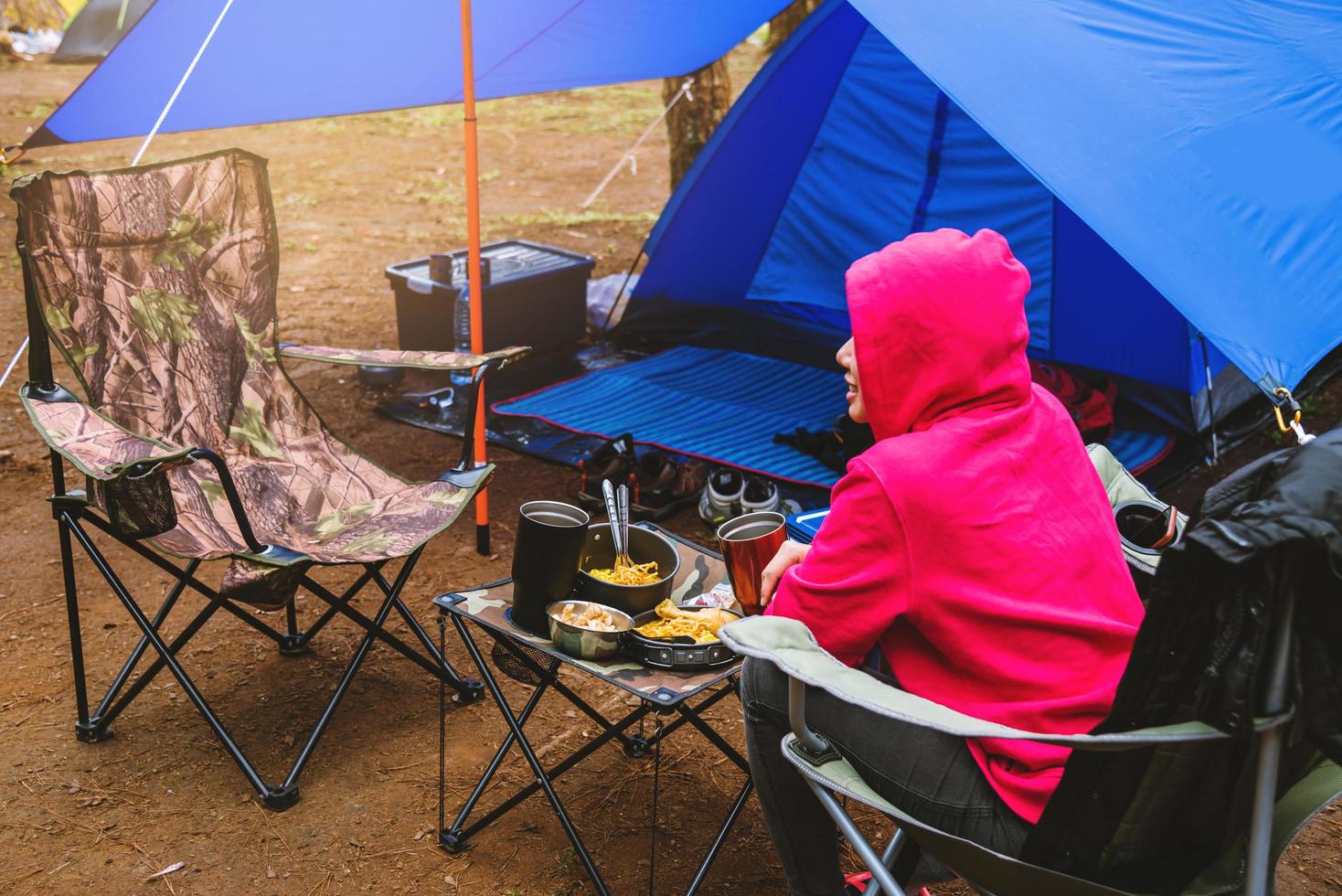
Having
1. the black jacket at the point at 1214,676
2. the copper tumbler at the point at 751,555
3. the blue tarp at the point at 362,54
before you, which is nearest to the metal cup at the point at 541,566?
the copper tumbler at the point at 751,555

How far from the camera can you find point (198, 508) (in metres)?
2.53

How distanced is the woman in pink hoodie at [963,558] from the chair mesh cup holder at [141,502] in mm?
1154

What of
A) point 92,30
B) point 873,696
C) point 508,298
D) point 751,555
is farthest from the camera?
point 92,30

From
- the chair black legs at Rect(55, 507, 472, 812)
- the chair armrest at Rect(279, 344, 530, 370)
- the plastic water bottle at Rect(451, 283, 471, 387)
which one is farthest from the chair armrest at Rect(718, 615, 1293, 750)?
the plastic water bottle at Rect(451, 283, 471, 387)

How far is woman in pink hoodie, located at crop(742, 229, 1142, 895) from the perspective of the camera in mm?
1469

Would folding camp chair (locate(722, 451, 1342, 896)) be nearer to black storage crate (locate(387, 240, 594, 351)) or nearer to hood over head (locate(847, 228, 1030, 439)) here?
hood over head (locate(847, 228, 1030, 439))

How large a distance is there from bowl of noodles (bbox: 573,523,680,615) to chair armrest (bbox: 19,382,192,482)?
0.74 metres

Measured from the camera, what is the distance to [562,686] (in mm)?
2143

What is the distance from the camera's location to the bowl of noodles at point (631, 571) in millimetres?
2027

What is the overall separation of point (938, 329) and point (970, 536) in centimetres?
27

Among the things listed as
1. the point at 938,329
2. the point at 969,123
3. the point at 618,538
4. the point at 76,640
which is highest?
the point at 969,123

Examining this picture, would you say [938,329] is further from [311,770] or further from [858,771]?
[311,770]

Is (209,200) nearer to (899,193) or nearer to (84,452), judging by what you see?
(84,452)

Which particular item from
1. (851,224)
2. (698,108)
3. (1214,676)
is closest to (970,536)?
(1214,676)
